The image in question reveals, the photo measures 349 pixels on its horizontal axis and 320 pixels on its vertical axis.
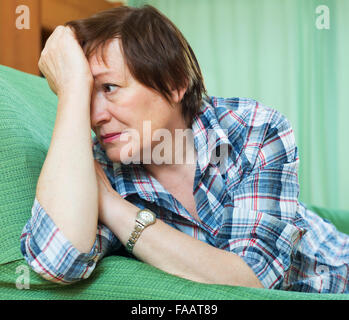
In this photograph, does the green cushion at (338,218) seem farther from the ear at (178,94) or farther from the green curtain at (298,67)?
the green curtain at (298,67)

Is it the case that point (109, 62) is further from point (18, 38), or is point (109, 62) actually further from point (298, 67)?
point (298, 67)

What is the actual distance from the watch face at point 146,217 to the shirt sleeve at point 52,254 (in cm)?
11

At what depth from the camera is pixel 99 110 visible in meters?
0.92

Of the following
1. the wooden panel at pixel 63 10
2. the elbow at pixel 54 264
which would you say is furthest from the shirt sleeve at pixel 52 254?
the wooden panel at pixel 63 10

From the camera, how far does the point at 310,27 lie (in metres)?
2.90

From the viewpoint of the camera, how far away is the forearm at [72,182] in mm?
744

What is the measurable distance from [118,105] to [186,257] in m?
0.35

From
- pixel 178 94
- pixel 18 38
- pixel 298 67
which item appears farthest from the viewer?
pixel 298 67

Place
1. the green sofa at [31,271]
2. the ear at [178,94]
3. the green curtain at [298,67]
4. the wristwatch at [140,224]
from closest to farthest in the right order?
1. the green sofa at [31,271]
2. the wristwatch at [140,224]
3. the ear at [178,94]
4. the green curtain at [298,67]

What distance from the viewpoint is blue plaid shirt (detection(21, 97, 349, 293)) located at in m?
0.74

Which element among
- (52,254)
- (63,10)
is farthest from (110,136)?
(63,10)

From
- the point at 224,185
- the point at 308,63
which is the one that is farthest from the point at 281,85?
the point at 224,185

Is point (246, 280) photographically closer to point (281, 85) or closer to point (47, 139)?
point (47, 139)

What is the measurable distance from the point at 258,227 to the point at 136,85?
39cm
